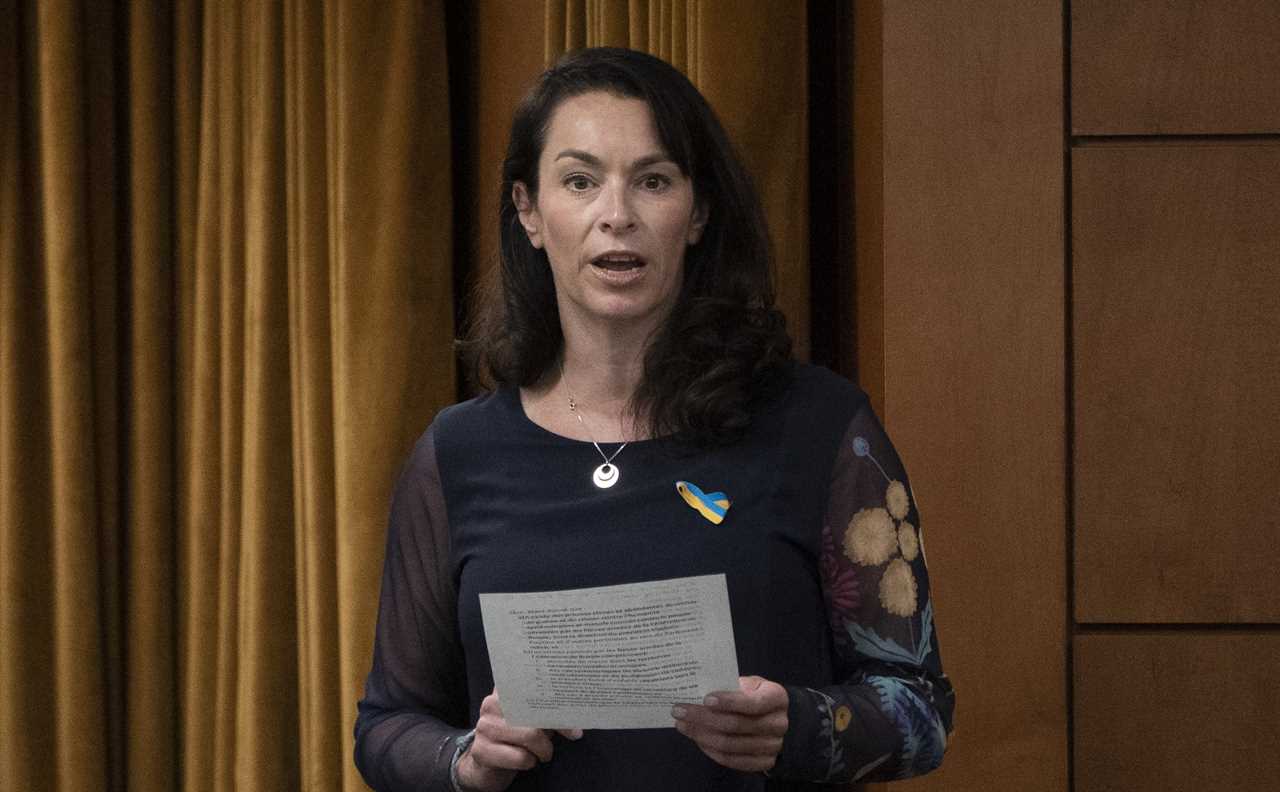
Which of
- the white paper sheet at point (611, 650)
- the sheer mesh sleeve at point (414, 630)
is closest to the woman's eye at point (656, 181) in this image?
the sheer mesh sleeve at point (414, 630)

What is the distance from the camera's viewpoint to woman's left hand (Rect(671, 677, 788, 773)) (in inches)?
51.3

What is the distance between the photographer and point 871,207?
2.20 metres

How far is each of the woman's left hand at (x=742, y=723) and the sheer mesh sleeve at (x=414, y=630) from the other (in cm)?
39

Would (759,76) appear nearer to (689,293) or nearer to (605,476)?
(689,293)

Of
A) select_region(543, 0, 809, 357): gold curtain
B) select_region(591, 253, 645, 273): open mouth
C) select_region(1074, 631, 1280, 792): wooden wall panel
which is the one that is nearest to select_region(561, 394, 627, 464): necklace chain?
select_region(591, 253, 645, 273): open mouth

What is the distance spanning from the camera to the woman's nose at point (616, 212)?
1.56 metres

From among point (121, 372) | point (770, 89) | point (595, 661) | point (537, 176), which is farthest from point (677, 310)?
point (121, 372)

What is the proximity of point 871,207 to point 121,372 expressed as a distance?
58.9 inches

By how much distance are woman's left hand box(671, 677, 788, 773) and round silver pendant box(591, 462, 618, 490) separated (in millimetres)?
308

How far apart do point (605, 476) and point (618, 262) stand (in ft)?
0.83

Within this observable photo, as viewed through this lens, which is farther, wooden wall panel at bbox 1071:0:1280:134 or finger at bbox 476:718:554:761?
wooden wall panel at bbox 1071:0:1280:134

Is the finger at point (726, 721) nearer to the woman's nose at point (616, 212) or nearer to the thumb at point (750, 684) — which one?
the thumb at point (750, 684)

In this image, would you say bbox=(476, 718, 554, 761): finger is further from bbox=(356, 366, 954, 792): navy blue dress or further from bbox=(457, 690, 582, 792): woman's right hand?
bbox=(356, 366, 954, 792): navy blue dress

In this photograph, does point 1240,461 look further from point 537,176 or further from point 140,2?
point 140,2
